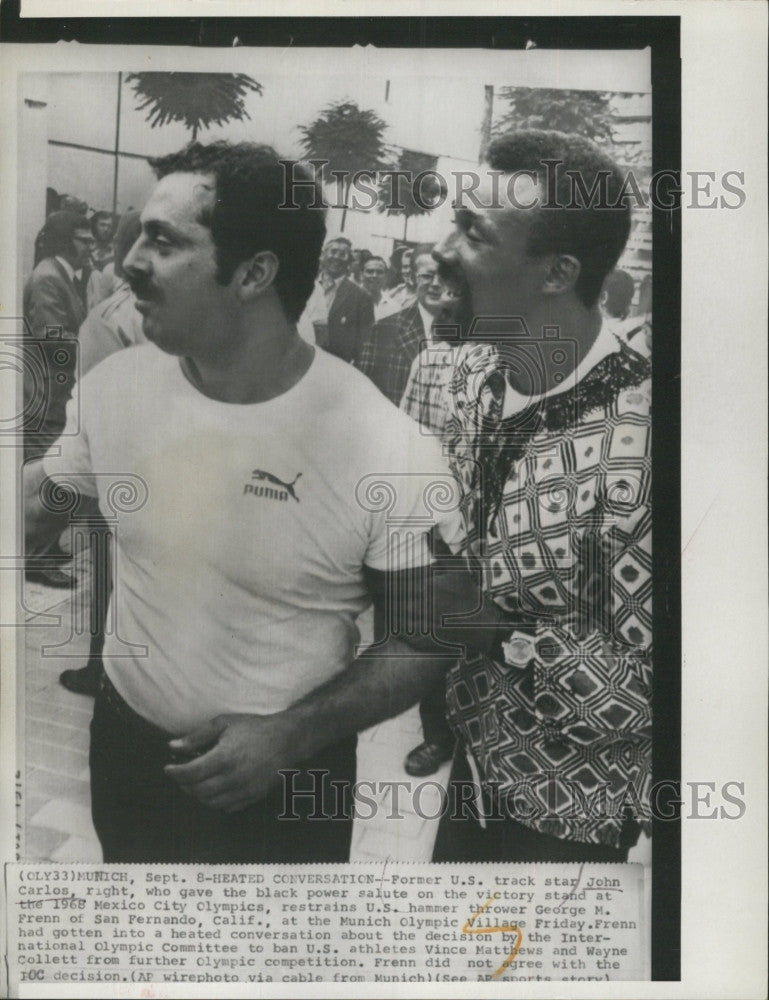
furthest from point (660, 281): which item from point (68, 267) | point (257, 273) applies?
point (68, 267)

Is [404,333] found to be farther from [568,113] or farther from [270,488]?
[568,113]

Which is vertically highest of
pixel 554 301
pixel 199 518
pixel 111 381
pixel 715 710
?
pixel 554 301

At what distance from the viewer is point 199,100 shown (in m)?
1.23

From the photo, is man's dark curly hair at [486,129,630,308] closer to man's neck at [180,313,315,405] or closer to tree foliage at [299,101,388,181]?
tree foliage at [299,101,388,181]

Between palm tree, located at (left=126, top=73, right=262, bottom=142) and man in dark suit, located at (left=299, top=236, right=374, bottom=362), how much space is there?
9.6 inches

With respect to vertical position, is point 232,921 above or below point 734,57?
below

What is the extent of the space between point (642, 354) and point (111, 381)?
2.55 feet

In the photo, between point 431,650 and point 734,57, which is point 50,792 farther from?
point 734,57

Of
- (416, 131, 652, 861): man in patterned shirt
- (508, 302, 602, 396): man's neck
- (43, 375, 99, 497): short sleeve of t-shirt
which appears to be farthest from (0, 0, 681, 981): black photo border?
(43, 375, 99, 497): short sleeve of t-shirt

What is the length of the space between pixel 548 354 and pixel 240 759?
0.74 m

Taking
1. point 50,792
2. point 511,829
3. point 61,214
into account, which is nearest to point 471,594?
point 511,829

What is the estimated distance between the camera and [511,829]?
1239mm

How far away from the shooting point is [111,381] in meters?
1.24

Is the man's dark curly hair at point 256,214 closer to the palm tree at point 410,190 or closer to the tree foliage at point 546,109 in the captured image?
the palm tree at point 410,190
